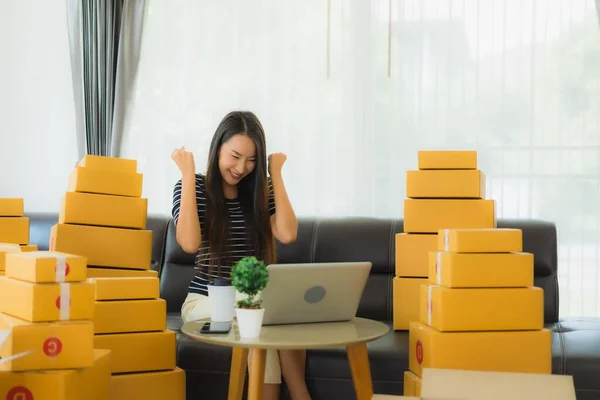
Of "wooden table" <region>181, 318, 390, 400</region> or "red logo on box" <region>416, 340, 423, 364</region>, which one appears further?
"red logo on box" <region>416, 340, 423, 364</region>

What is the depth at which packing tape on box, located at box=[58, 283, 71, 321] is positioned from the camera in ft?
6.22

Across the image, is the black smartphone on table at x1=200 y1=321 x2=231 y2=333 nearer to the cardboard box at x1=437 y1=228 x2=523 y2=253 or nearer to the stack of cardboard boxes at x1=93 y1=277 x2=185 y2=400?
the stack of cardboard boxes at x1=93 y1=277 x2=185 y2=400

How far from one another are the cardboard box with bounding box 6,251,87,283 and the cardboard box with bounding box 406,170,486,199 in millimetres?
1404

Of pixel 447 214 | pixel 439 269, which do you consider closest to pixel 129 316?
pixel 439 269

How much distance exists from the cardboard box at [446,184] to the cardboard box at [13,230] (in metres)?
1.48

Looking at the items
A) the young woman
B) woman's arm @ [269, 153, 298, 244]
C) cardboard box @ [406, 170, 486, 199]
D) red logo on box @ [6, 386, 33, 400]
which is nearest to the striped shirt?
the young woman

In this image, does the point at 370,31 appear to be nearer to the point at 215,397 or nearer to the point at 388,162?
the point at 388,162

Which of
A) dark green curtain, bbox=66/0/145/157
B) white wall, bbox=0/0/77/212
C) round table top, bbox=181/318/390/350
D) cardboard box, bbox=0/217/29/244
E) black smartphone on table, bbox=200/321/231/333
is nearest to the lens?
round table top, bbox=181/318/390/350

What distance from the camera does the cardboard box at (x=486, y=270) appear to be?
2.31m

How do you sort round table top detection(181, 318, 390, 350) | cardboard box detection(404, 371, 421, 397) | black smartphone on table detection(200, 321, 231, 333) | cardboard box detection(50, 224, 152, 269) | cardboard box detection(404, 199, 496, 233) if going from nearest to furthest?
round table top detection(181, 318, 390, 350) → black smartphone on table detection(200, 321, 231, 333) → cardboard box detection(404, 371, 421, 397) → cardboard box detection(50, 224, 152, 269) → cardboard box detection(404, 199, 496, 233)

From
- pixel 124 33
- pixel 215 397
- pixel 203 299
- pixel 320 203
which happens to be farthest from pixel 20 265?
pixel 124 33

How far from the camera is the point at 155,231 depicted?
11.3ft

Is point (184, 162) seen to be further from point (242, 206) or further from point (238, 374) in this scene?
point (238, 374)

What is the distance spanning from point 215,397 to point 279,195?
2.58ft
